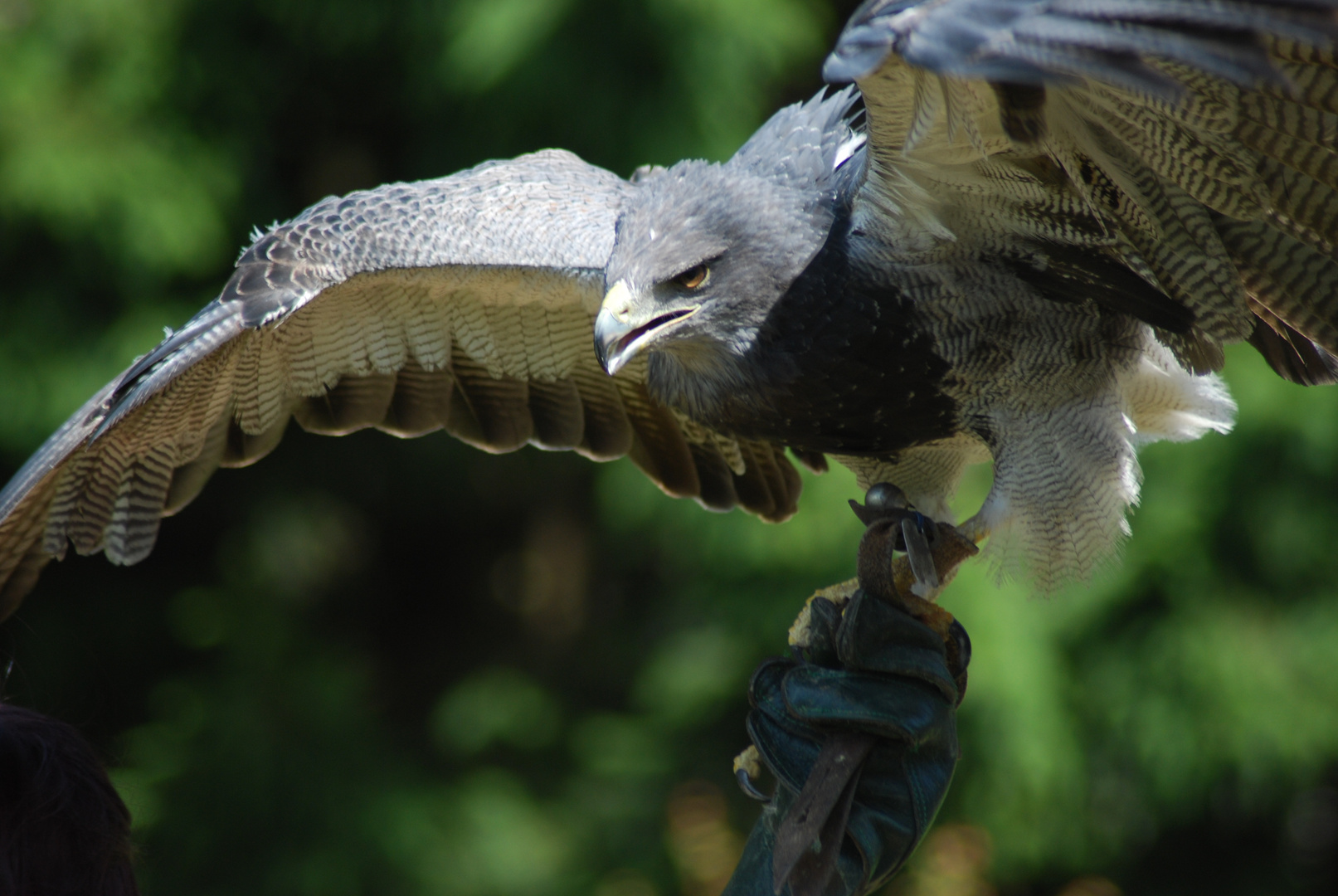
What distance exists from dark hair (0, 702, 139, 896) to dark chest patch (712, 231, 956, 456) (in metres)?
1.58

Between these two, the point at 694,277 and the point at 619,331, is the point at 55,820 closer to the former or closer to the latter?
the point at 619,331

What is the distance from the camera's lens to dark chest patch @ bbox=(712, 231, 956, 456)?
8.52 ft

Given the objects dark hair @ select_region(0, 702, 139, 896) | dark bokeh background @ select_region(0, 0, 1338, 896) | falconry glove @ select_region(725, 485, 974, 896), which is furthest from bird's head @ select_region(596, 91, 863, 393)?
dark bokeh background @ select_region(0, 0, 1338, 896)

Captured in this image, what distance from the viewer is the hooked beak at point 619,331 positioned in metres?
2.53

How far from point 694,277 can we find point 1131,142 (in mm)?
958

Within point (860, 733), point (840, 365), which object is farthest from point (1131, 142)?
point (860, 733)

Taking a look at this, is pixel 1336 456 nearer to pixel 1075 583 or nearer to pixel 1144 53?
pixel 1075 583

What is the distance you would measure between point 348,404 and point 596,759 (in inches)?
121

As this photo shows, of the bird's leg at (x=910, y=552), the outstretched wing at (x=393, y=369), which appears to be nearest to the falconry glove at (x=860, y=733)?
the bird's leg at (x=910, y=552)

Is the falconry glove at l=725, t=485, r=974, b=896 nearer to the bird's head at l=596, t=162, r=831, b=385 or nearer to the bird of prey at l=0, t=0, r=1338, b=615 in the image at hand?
the bird of prey at l=0, t=0, r=1338, b=615

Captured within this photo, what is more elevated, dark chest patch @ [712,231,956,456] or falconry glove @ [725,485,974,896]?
dark chest patch @ [712,231,956,456]

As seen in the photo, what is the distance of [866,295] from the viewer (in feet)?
8.47

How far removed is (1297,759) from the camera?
16.5 feet

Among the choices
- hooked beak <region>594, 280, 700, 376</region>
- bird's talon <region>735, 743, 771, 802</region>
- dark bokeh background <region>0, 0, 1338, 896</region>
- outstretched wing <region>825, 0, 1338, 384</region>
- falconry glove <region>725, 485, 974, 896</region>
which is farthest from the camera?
dark bokeh background <region>0, 0, 1338, 896</region>
